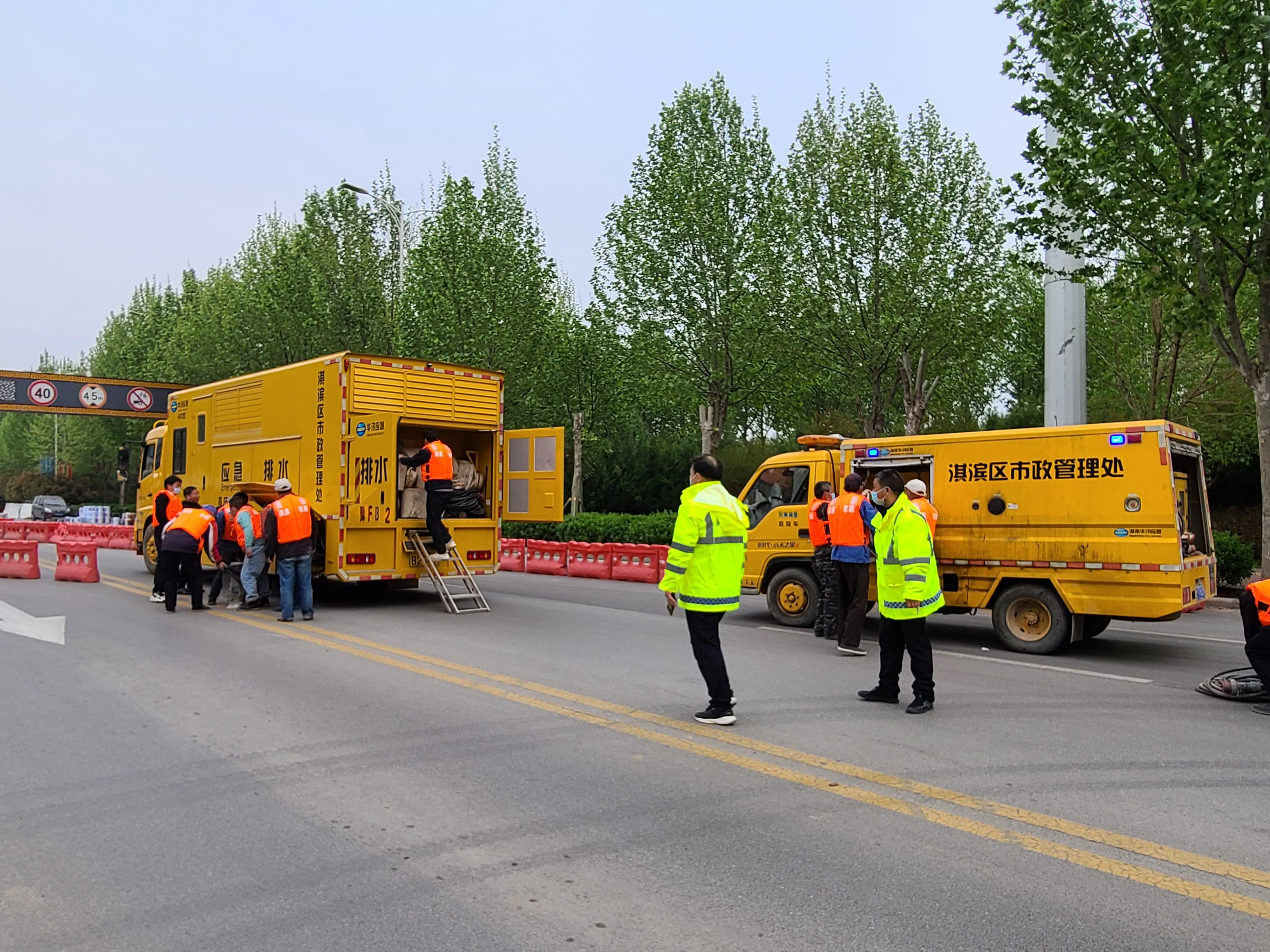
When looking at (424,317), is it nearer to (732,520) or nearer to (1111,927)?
(732,520)

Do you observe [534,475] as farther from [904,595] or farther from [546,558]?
[904,595]

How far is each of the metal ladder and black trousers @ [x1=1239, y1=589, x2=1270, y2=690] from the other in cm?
846

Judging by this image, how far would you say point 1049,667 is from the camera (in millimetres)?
9141

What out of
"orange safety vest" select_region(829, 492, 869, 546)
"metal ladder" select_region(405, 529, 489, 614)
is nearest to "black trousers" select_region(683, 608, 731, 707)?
"orange safety vest" select_region(829, 492, 869, 546)

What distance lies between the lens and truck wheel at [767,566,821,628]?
11.7 metres

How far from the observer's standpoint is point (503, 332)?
26766mm

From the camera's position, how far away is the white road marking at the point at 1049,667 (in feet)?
28.1

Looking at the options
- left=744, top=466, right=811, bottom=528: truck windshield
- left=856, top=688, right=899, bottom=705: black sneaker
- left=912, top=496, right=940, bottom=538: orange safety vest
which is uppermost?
left=744, top=466, right=811, bottom=528: truck windshield

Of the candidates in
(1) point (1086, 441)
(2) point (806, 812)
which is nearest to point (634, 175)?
(1) point (1086, 441)

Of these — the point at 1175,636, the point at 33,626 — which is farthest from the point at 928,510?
the point at 33,626

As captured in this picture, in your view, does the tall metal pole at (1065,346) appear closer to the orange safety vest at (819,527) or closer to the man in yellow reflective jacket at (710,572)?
the orange safety vest at (819,527)

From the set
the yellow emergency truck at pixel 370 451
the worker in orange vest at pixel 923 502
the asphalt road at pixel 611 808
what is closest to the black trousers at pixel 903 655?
the asphalt road at pixel 611 808

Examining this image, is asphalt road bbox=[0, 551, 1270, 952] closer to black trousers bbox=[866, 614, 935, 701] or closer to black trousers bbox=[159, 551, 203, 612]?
black trousers bbox=[866, 614, 935, 701]

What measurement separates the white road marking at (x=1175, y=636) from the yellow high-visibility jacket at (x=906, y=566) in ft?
19.0
